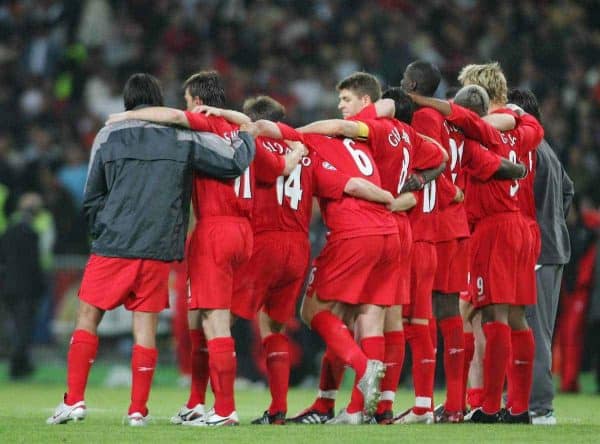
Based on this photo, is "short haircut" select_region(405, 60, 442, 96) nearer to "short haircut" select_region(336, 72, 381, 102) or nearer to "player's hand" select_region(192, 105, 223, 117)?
"short haircut" select_region(336, 72, 381, 102)

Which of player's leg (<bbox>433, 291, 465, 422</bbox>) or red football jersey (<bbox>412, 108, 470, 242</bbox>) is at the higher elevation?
red football jersey (<bbox>412, 108, 470, 242</bbox>)

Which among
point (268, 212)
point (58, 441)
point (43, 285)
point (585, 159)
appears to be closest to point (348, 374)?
point (43, 285)

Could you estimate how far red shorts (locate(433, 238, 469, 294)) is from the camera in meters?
9.80

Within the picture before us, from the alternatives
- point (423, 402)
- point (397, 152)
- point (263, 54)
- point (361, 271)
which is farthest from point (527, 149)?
point (263, 54)

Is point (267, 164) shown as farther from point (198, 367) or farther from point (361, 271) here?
point (198, 367)

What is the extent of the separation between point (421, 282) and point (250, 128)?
156 cm

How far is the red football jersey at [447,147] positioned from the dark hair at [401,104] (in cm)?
23

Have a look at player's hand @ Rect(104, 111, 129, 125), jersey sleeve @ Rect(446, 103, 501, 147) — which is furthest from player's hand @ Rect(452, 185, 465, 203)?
player's hand @ Rect(104, 111, 129, 125)

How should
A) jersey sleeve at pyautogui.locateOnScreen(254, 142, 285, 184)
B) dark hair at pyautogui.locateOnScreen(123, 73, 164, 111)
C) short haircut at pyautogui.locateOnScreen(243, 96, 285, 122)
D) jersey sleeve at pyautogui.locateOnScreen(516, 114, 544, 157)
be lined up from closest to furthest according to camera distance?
dark hair at pyautogui.locateOnScreen(123, 73, 164, 111), jersey sleeve at pyautogui.locateOnScreen(254, 142, 285, 184), short haircut at pyautogui.locateOnScreen(243, 96, 285, 122), jersey sleeve at pyautogui.locateOnScreen(516, 114, 544, 157)

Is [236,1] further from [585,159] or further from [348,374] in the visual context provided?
[348,374]

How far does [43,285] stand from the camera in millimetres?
16438

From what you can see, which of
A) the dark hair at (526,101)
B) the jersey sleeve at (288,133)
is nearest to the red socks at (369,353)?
the jersey sleeve at (288,133)

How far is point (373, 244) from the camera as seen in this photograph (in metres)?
9.08

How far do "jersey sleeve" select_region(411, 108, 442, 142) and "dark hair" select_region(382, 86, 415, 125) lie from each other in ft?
0.69
